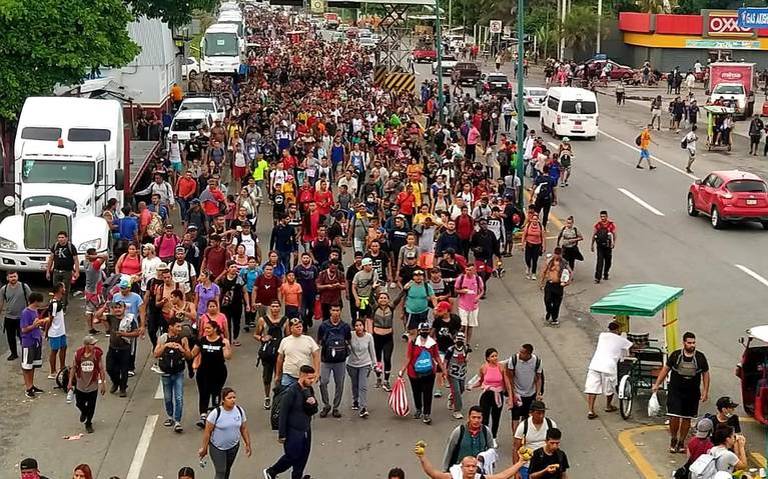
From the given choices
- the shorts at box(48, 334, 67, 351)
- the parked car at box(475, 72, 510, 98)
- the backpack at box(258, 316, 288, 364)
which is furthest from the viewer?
the parked car at box(475, 72, 510, 98)

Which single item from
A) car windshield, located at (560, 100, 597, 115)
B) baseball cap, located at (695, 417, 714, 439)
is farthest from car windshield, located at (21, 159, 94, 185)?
car windshield, located at (560, 100, 597, 115)

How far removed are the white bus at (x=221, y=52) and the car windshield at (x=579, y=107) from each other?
25324mm

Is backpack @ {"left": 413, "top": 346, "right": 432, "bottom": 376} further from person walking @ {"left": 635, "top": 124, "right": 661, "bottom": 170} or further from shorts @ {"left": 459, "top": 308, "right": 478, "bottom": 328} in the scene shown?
person walking @ {"left": 635, "top": 124, "right": 661, "bottom": 170}

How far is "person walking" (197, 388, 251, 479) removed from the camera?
11805 millimetres

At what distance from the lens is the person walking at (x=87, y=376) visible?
14281 mm

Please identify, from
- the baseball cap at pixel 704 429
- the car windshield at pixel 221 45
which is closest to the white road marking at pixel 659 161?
the car windshield at pixel 221 45

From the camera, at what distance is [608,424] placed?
48.7ft

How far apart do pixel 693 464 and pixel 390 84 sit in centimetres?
3555

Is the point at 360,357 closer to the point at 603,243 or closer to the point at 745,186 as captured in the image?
the point at 603,243

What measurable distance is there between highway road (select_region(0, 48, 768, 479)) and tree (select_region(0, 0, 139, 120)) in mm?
6956

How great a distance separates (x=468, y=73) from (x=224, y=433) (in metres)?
58.1

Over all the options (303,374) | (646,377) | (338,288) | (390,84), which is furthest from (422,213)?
(390,84)

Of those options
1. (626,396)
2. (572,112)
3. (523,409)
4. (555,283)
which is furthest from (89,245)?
(572,112)

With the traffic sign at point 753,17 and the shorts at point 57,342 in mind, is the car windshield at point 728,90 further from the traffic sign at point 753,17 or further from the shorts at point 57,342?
the shorts at point 57,342
